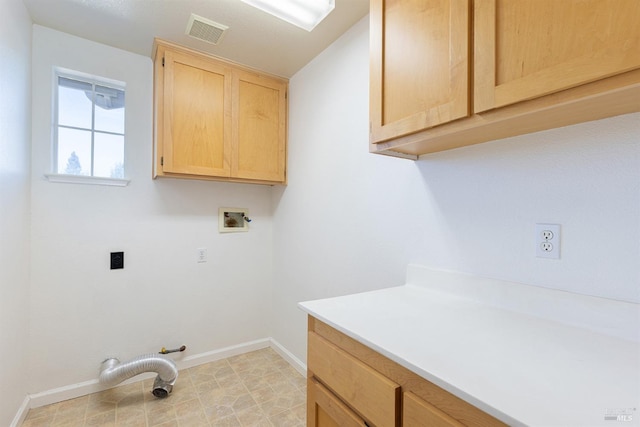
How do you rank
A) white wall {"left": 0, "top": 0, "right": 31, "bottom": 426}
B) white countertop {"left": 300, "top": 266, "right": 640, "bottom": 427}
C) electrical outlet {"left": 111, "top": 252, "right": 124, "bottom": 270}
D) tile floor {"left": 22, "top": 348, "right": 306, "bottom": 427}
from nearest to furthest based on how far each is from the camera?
white countertop {"left": 300, "top": 266, "right": 640, "bottom": 427} < white wall {"left": 0, "top": 0, "right": 31, "bottom": 426} < tile floor {"left": 22, "top": 348, "right": 306, "bottom": 427} < electrical outlet {"left": 111, "top": 252, "right": 124, "bottom": 270}

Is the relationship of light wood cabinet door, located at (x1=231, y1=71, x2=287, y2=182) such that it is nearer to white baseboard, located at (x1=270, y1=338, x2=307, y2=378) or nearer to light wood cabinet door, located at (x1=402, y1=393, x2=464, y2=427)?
white baseboard, located at (x1=270, y1=338, x2=307, y2=378)

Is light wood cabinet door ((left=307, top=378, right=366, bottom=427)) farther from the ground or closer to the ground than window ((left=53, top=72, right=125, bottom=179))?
closer to the ground

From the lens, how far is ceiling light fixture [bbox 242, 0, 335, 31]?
62.2 inches

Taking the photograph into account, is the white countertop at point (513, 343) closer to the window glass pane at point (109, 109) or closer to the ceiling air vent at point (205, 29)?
the ceiling air vent at point (205, 29)

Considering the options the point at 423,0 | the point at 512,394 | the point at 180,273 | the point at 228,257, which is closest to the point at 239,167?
the point at 228,257

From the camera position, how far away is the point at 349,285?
6.05ft

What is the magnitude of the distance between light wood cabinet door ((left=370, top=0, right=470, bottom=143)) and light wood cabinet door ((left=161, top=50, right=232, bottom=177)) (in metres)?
1.37

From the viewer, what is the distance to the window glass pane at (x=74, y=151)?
6.48 ft

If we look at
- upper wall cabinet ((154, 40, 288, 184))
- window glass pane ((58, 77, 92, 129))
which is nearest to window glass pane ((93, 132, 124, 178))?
window glass pane ((58, 77, 92, 129))

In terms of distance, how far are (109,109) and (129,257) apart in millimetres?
1118

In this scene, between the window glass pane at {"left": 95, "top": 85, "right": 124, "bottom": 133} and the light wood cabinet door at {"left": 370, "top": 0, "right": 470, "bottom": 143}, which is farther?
the window glass pane at {"left": 95, "top": 85, "right": 124, "bottom": 133}

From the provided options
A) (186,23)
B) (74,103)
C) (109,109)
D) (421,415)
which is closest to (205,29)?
(186,23)

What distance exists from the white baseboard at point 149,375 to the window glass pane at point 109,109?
1823 millimetres

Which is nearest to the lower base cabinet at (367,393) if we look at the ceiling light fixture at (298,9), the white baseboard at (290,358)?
the white baseboard at (290,358)
